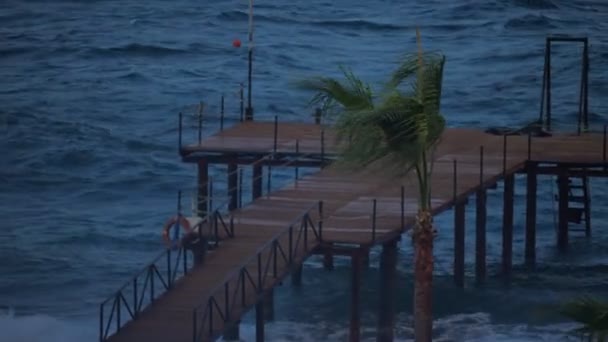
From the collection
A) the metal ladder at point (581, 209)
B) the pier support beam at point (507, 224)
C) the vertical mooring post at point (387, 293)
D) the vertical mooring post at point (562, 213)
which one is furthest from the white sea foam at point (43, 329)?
the metal ladder at point (581, 209)

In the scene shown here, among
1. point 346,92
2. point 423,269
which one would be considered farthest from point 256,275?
point 346,92

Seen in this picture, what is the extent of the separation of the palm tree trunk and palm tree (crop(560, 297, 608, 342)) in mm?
6121

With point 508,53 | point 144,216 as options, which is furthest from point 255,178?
point 508,53

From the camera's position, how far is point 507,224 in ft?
132

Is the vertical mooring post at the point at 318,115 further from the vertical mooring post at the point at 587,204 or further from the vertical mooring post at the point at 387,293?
the vertical mooring post at the point at 587,204

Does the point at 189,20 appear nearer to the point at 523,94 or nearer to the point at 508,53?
the point at 508,53

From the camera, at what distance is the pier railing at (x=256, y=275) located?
2770 centimetres

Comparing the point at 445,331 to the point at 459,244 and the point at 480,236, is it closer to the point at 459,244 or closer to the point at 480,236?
the point at 459,244

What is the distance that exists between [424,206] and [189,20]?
2358 inches

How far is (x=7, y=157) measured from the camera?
5869 cm

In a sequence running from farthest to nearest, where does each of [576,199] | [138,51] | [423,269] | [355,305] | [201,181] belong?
1. [138,51]
2. [576,199]
3. [201,181]
4. [355,305]
5. [423,269]

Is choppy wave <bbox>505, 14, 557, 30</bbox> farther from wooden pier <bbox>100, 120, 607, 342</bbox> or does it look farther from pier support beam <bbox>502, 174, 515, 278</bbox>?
pier support beam <bbox>502, 174, 515, 278</bbox>

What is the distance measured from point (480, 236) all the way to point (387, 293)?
711 centimetres

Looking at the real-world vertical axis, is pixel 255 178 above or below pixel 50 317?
above
